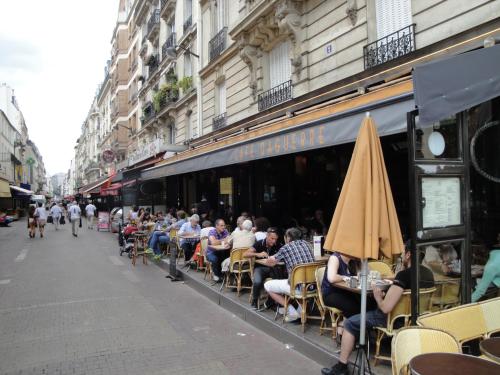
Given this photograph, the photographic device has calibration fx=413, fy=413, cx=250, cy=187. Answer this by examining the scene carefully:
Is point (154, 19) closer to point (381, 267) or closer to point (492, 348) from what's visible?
point (381, 267)

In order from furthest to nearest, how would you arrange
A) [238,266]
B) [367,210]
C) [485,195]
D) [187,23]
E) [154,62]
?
[154,62], [187,23], [238,266], [485,195], [367,210]

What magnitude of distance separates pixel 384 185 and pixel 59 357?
4.13 meters

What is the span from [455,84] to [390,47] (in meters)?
5.47

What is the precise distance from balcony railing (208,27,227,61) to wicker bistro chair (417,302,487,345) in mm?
14464

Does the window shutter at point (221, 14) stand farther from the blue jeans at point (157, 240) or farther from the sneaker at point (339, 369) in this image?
the sneaker at point (339, 369)

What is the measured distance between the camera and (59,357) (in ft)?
15.8

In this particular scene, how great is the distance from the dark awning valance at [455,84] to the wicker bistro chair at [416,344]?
170 cm

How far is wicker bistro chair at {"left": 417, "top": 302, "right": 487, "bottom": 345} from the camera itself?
337 centimetres

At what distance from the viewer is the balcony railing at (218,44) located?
16.2 metres

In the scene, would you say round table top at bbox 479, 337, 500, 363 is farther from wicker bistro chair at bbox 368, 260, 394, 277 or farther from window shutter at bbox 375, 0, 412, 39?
window shutter at bbox 375, 0, 412, 39

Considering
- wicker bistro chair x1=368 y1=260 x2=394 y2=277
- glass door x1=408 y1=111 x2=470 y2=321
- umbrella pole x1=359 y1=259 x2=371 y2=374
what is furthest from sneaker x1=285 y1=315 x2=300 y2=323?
glass door x1=408 y1=111 x2=470 y2=321

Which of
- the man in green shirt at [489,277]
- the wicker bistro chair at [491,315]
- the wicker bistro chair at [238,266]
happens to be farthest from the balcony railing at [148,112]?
the wicker bistro chair at [491,315]

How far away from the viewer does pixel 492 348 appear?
2.96m

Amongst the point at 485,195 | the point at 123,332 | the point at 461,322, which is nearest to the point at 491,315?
the point at 461,322
